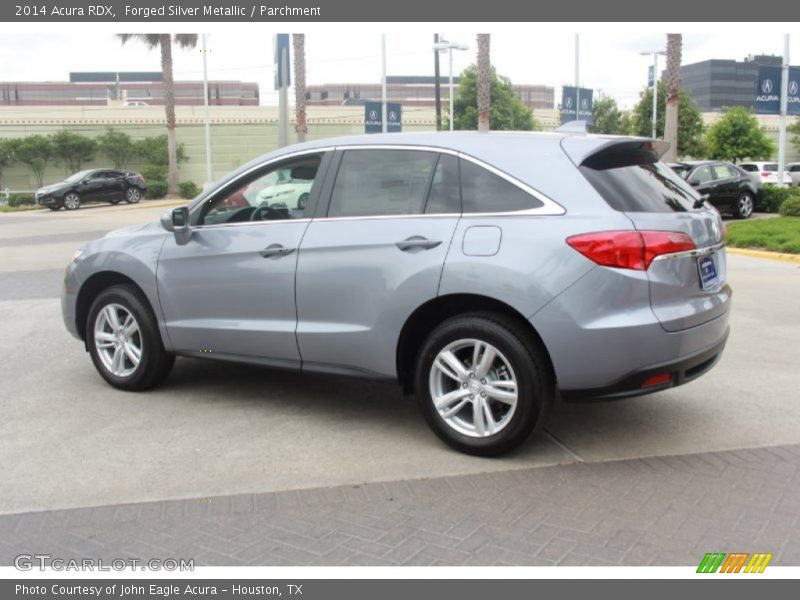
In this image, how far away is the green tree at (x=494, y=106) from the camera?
56656mm

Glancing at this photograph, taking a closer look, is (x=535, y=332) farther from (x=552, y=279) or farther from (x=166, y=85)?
(x=166, y=85)

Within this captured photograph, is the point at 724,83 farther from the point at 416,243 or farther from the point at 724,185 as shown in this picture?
the point at 416,243

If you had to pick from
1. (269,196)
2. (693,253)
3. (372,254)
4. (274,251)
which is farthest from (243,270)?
(693,253)

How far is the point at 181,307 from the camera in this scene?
5781mm

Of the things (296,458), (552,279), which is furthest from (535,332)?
(296,458)

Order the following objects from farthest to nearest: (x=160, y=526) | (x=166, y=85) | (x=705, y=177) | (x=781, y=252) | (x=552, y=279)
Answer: (x=166, y=85)
(x=705, y=177)
(x=781, y=252)
(x=552, y=279)
(x=160, y=526)

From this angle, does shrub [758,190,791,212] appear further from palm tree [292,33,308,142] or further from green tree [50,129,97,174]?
green tree [50,129,97,174]

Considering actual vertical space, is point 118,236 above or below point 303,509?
above

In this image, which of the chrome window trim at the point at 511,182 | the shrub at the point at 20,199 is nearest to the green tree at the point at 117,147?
A: the shrub at the point at 20,199

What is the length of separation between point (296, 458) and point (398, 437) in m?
0.70

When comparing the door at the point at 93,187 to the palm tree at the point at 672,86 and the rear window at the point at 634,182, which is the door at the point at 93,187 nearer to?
the palm tree at the point at 672,86

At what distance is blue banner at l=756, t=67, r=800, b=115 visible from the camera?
20.9m

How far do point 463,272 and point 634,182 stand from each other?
1126 mm

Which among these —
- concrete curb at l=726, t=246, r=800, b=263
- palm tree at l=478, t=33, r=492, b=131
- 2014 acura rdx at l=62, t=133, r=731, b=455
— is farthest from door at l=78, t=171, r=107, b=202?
2014 acura rdx at l=62, t=133, r=731, b=455
